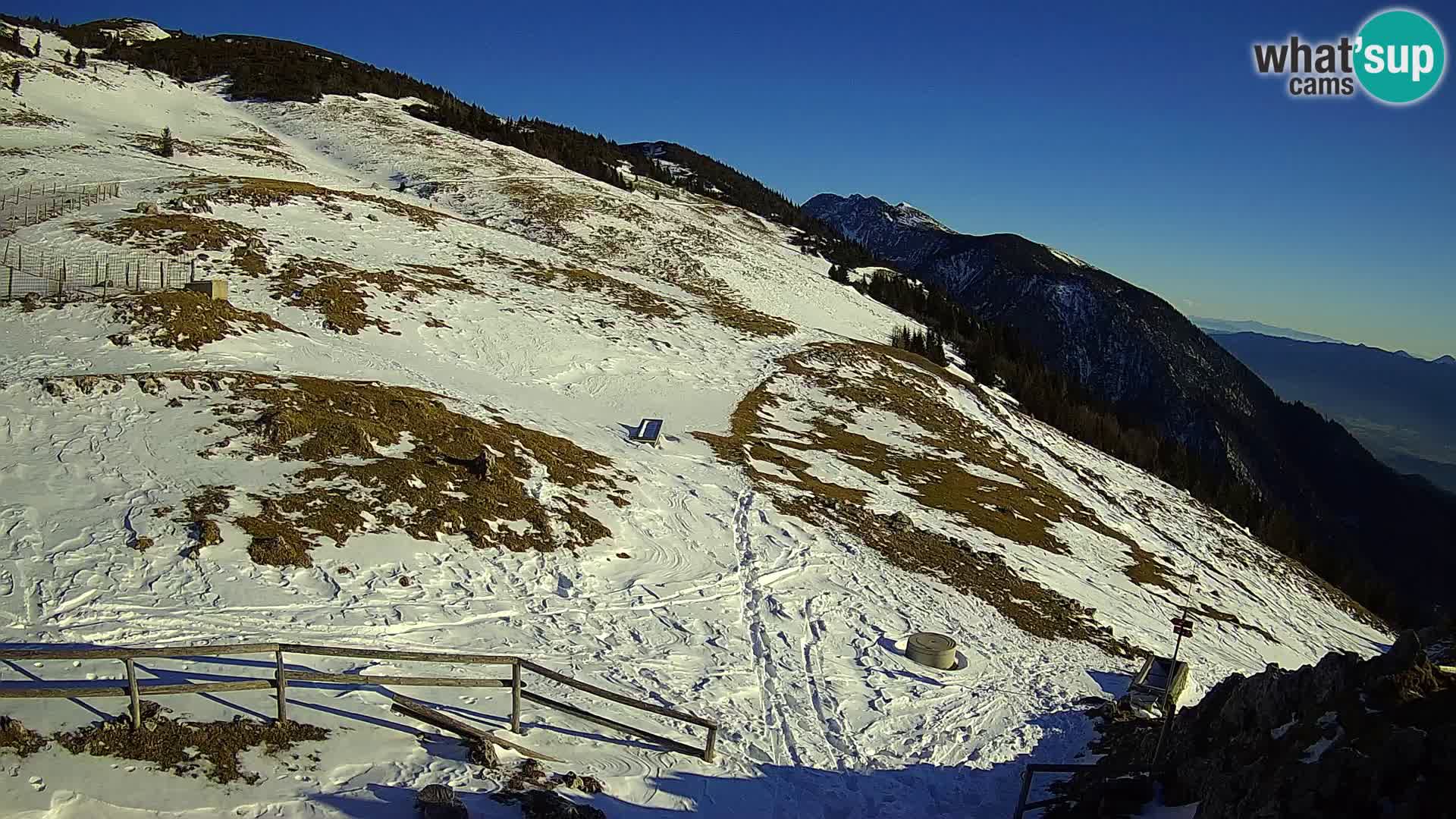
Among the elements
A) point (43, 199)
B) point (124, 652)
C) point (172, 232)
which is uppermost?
point (43, 199)

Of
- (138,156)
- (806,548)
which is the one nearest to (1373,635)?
(806,548)

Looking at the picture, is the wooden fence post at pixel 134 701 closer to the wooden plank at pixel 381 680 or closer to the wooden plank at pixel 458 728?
the wooden plank at pixel 381 680

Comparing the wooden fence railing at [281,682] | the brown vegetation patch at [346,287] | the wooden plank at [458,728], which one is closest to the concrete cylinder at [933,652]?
the wooden fence railing at [281,682]

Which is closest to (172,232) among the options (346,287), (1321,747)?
(346,287)

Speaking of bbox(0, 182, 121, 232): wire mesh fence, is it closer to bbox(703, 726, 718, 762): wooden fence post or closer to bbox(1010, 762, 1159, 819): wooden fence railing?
bbox(703, 726, 718, 762): wooden fence post

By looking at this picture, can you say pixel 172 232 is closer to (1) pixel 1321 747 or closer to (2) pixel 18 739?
(2) pixel 18 739

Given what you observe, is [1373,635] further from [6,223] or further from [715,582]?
[6,223]
